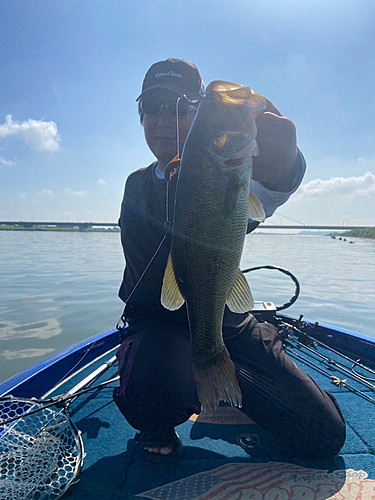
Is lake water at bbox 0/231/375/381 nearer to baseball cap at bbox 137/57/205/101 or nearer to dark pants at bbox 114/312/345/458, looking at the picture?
→ dark pants at bbox 114/312/345/458

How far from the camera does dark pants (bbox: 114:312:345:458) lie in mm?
2254

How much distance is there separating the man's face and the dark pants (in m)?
1.65

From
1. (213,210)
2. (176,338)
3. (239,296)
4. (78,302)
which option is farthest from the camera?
(78,302)

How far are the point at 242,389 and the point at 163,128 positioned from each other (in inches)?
100

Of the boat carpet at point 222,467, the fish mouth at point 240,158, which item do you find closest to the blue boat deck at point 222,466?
the boat carpet at point 222,467

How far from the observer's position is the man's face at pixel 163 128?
2887 millimetres

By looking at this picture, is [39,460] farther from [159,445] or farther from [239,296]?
[239,296]

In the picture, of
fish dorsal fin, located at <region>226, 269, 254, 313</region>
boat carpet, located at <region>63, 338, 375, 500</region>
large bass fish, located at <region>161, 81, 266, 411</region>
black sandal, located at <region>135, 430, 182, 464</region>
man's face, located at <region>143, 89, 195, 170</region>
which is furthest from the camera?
man's face, located at <region>143, 89, 195, 170</region>

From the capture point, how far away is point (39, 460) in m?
2.21

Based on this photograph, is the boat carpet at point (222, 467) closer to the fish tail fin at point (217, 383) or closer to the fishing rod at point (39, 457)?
the fishing rod at point (39, 457)

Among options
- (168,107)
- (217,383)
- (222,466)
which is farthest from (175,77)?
(222,466)

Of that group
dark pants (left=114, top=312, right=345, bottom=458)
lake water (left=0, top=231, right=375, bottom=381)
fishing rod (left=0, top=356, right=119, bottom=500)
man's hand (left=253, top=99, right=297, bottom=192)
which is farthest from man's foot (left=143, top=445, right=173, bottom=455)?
lake water (left=0, top=231, right=375, bottom=381)

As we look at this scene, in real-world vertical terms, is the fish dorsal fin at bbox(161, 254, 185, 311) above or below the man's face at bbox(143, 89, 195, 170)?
A: below

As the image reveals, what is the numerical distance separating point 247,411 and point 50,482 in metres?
1.57
